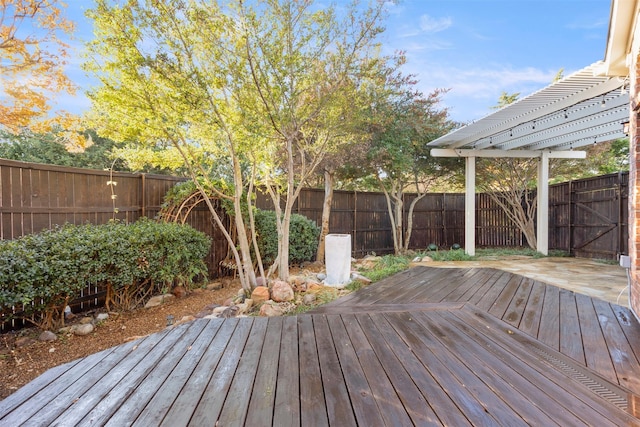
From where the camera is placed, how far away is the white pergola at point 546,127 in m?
3.58

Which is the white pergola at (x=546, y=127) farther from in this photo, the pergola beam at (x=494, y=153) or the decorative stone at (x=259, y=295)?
the decorative stone at (x=259, y=295)

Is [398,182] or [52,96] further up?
[52,96]

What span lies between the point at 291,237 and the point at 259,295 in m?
2.21

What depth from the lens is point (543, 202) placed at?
21.6 feet

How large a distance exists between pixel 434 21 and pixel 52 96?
297 inches

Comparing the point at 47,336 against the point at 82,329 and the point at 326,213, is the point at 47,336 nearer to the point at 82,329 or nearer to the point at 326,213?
the point at 82,329

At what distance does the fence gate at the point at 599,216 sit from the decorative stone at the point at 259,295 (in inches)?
229

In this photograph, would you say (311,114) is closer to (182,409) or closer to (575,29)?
(182,409)

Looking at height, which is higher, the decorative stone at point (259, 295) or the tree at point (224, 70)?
the tree at point (224, 70)

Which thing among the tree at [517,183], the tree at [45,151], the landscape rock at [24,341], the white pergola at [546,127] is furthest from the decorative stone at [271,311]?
the tree at [45,151]

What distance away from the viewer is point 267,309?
3.21 m

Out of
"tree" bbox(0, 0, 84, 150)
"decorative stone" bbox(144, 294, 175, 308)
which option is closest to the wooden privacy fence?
"decorative stone" bbox(144, 294, 175, 308)

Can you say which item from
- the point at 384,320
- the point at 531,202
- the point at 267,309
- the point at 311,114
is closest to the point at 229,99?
the point at 311,114

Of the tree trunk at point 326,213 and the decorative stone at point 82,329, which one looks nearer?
the decorative stone at point 82,329
